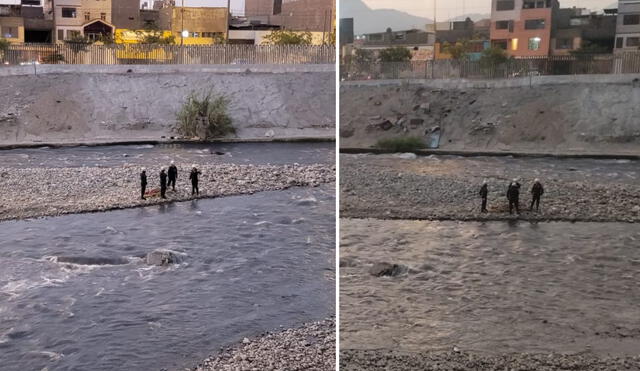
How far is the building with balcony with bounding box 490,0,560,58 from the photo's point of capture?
175cm

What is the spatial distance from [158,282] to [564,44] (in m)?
2.86

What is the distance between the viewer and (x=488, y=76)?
6.01ft

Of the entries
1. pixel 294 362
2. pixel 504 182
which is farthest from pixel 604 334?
pixel 294 362

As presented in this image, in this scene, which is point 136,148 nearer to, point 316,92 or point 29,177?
point 29,177

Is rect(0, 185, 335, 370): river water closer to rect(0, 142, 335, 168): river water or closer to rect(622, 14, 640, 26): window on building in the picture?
rect(0, 142, 335, 168): river water

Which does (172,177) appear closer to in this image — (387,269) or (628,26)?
(387,269)

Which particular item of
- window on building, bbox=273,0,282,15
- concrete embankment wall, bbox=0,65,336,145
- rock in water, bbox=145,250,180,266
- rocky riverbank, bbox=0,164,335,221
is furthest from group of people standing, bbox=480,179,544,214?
concrete embankment wall, bbox=0,65,336,145

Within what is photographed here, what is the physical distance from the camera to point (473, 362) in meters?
1.89

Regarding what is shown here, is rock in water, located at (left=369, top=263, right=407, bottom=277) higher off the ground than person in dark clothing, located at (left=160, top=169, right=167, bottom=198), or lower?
higher

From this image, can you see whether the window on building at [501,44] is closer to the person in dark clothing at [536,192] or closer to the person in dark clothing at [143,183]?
the person in dark clothing at [536,192]

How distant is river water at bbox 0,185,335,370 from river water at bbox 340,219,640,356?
1.23 metres

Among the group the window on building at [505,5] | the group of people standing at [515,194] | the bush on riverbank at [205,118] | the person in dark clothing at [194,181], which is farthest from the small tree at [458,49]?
the bush on riverbank at [205,118]

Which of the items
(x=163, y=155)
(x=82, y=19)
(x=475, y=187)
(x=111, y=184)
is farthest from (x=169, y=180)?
(x=475, y=187)

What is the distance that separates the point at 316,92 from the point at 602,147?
9.15m
